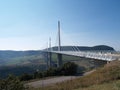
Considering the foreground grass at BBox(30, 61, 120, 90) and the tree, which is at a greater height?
the tree

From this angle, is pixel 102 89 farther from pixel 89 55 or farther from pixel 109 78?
pixel 89 55

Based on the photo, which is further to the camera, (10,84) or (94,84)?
(94,84)

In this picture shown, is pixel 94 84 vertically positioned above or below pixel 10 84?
A: below

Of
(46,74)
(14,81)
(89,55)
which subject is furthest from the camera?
(46,74)

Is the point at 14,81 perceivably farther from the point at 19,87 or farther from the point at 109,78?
the point at 109,78

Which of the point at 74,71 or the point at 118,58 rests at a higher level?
the point at 118,58

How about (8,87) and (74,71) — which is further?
(74,71)

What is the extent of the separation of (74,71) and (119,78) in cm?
2804

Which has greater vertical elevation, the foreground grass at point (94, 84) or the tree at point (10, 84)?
the tree at point (10, 84)

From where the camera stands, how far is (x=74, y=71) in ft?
146

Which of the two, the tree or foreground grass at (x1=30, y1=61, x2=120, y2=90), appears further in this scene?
foreground grass at (x1=30, y1=61, x2=120, y2=90)

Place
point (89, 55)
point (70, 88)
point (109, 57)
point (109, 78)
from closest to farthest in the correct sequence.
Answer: point (70, 88) < point (109, 78) < point (109, 57) < point (89, 55)

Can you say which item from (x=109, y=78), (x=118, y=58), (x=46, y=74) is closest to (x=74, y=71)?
(x=46, y=74)

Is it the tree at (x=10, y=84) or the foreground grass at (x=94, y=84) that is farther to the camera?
the foreground grass at (x=94, y=84)
